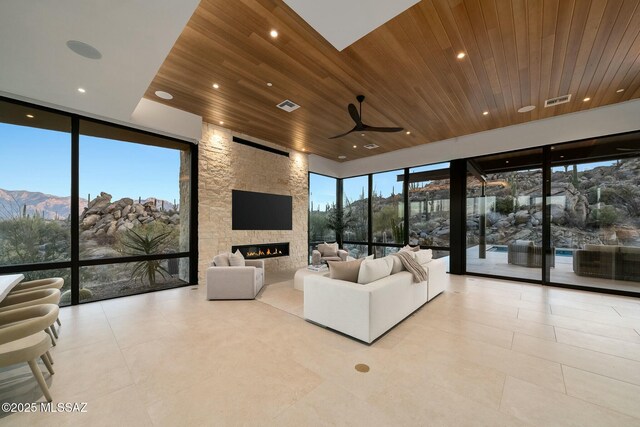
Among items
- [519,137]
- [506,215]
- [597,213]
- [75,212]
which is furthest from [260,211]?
[597,213]

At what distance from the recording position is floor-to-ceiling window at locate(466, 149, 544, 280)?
5.38 m

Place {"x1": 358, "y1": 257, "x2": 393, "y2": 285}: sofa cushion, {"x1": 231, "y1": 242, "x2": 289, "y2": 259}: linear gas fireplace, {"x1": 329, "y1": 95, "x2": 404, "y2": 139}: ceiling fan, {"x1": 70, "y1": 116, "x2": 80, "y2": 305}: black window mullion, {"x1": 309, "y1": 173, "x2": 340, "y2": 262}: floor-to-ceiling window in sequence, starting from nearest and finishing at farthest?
1. {"x1": 358, "y1": 257, "x2": 393, "y2": 285}: sofa cushion
2. {"x1": 329, "y1": 95, "x2": 404, "y2": 139}: ceiling fan
3. {"x1": 70, "y1": 116, "x2": 80, "y2": 305}: black window mullion
4. {"x1": 231, "y1": 242, "x2": 289, "y2": 259}: linear gas fireplace
5. {"x1": 309, "y1": 173, "x2": 340, "y2": 262}: floor-to-ceiling window

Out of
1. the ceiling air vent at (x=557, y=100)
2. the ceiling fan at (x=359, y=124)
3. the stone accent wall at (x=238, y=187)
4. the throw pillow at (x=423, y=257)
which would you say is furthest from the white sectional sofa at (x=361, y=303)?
the ceiling air vent at (x=557, y=100)

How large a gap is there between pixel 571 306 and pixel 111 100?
7.69 metres

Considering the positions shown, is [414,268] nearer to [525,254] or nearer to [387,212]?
[525,254]

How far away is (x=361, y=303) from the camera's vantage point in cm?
273

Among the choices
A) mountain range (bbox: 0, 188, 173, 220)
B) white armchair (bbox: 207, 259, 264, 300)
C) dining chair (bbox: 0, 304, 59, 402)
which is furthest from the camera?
white armchair (bbox: 207, 259, 264, 300)

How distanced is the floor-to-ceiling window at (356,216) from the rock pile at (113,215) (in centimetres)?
558

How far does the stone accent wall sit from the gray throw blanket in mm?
3847

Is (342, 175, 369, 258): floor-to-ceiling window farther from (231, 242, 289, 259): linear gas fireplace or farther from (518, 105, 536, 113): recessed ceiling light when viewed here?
(518, 105, 536, 113): recessed ceiling light

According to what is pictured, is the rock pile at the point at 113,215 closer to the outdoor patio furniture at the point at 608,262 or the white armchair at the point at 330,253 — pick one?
the white armchair at the point at 330,253

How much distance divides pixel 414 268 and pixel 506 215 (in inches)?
146

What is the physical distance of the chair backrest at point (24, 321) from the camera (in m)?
1.76

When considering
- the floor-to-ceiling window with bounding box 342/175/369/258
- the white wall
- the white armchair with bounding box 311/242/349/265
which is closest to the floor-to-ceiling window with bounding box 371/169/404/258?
the floor-to-ceiling window with bounding box 342/175/369/258
